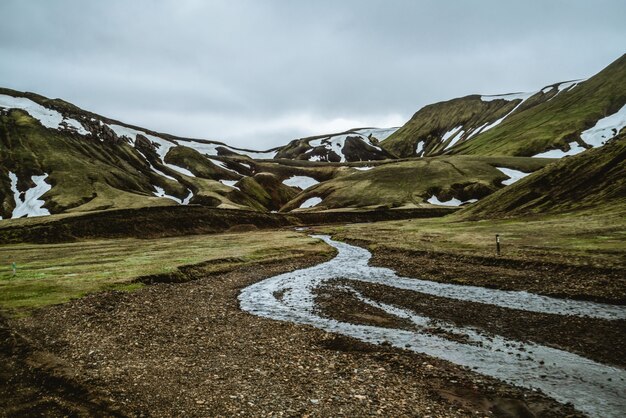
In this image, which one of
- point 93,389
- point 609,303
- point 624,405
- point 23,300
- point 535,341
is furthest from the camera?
point 23,300

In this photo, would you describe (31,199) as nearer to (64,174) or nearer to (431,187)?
(64,174)

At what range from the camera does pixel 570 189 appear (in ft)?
304

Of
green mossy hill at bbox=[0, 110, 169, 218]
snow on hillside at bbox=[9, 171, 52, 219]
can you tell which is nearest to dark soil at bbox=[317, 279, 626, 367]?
green mossy hill at bbox=[0, 110, 169, 218]

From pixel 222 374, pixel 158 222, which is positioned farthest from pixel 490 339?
pixel 158 222

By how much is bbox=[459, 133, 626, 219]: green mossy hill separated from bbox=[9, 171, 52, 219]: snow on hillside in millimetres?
147846

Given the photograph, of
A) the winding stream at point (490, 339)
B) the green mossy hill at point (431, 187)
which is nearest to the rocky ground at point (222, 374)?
the winding stream at point (490, 339)

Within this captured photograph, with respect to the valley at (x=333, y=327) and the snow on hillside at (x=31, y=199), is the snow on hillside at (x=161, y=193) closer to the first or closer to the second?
the snow on hillside at (x=31, y=199)

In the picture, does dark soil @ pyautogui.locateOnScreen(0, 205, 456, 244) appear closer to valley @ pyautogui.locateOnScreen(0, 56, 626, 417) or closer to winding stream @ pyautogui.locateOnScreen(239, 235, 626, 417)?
valley @ pyautogui.locateOnScreen(0, 56, 626, 417)

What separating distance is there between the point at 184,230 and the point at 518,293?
97165 mm

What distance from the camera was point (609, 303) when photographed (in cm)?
2869

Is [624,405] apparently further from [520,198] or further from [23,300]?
[520,198]

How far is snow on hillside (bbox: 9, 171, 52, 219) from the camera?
137 metres

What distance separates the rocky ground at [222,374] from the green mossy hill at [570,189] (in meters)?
72.9

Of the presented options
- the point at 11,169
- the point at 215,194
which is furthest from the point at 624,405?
the point at 11,169
